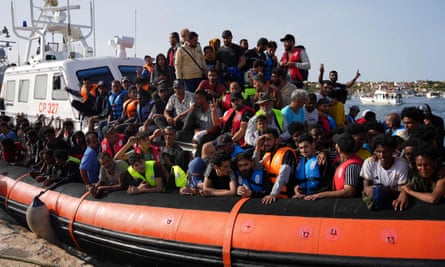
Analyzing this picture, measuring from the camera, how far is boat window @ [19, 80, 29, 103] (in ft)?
33.9

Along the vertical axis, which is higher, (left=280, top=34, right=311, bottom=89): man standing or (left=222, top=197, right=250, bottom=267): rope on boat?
(left=280, top=34, right=311, bottom=89): man standing

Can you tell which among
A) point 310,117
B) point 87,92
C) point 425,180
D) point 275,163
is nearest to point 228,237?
point 275,163

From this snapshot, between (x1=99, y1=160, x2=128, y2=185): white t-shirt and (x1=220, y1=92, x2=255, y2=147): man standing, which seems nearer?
(x1=220, y1=92, x2=255, y2=147): man standing

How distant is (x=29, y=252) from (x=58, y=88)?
4291mm

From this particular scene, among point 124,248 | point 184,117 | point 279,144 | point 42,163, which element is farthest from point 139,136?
point 42,163

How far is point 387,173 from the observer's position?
388 cm

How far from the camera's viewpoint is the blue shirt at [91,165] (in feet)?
19.9

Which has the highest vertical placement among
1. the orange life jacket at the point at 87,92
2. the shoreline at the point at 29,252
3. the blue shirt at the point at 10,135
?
the orange life jacket at the point at 87,92

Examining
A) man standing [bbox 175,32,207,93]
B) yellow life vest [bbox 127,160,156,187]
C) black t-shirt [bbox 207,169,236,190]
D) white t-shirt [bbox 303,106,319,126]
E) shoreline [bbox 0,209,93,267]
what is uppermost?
man standing [bbox 175,32,207,93]

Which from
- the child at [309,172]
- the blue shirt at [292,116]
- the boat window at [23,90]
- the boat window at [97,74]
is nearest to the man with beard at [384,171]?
the child at [309,172]

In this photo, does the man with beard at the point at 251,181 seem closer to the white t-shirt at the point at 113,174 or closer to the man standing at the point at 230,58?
the white t-shirt at the point at 113,174

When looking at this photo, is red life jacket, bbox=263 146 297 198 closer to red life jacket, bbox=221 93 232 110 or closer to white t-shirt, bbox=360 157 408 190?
white t-shirt, bbox=360 157 408 190

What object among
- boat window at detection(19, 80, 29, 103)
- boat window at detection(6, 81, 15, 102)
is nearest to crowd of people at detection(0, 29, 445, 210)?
boat window at detection(19, 80, 29, 103)

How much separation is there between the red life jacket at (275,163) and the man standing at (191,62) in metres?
2.90
